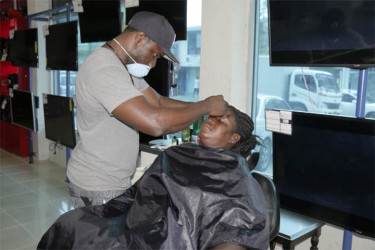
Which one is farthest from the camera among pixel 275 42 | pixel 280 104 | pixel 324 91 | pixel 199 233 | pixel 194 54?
pixel 194 54

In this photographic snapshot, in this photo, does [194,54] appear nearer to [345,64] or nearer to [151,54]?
[151,54]

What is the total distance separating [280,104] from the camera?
257 centimetres

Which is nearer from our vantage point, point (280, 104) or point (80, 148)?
point (80, 148)

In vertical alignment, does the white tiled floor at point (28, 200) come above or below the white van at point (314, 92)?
below

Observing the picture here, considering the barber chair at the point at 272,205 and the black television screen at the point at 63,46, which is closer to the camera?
the barber chair at the point at 272,205

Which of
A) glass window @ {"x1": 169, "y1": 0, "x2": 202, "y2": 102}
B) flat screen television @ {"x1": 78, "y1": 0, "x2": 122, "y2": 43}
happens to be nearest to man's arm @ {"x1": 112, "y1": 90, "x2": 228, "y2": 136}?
glass window @ {"x1": 169, "y1": 0, "x2": 202, "y2": 102}

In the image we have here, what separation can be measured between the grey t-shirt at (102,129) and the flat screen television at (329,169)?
74cm

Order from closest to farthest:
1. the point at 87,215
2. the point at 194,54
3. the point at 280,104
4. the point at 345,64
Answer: the point at 87,215, the point at 345,64, the point at 280,104, the point at 194,54

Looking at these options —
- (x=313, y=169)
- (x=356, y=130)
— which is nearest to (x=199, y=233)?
(x=313, y=169)

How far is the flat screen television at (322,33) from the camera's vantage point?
1.45 m

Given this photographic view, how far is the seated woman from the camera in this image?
1255 millimetres

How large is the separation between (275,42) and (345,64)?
0.38 metres

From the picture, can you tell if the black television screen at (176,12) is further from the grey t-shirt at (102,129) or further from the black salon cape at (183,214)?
the black salon cape at (183,214)

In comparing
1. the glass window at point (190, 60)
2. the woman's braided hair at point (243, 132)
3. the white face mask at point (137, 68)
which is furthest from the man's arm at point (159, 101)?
the glass window at point (190, 60)
